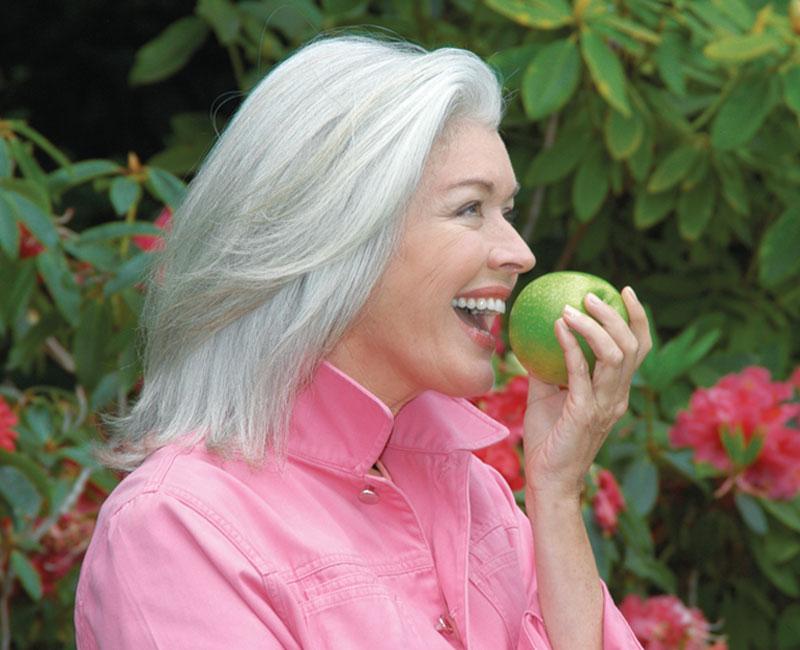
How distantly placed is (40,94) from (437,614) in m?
2.76

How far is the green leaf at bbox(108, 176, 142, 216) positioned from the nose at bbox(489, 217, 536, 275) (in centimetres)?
102

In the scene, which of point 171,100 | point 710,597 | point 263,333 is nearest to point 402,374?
point 263,333

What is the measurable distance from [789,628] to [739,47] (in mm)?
1307

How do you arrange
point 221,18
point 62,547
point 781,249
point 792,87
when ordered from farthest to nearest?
1. point 221,18
2. point 781,249
3. point 792,87
4. point 62,547

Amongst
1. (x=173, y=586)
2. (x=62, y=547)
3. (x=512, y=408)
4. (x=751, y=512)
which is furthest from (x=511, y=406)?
(x=173, y=586)

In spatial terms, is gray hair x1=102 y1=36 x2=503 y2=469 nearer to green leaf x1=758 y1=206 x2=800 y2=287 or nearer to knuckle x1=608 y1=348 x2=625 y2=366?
knuckle x1=608 y1=348 x2=625 y2=366

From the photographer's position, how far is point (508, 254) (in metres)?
1.45

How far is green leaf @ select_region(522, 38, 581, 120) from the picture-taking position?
95.5 inches

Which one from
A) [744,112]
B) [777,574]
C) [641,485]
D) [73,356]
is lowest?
[777,574]

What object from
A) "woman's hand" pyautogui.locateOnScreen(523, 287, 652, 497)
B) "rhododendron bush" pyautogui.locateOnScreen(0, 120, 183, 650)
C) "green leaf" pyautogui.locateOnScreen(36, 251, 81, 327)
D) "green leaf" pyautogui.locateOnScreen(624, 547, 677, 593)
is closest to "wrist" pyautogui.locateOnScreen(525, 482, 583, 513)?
"woman's hand" pyautogui.locateOnScreen(523, 287, 652, 497)

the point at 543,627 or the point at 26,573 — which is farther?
the point at 26,573

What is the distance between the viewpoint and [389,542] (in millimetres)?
1403

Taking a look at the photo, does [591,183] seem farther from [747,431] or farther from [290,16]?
[290,16]

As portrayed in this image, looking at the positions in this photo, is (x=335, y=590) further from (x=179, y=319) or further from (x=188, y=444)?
(x=179, y=319)
